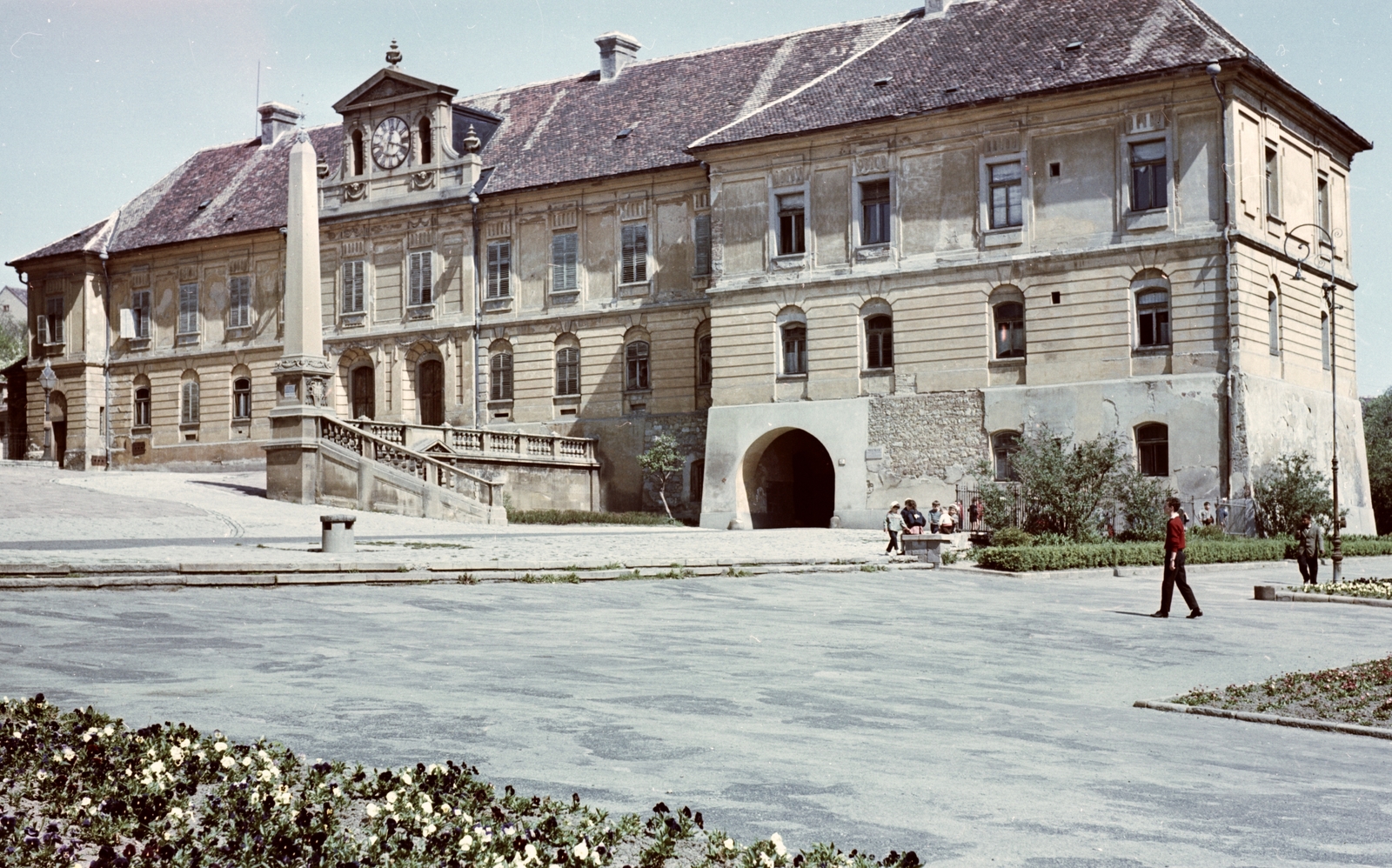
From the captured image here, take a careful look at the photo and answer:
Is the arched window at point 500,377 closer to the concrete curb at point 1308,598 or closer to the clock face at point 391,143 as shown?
the clock face at point 391,143

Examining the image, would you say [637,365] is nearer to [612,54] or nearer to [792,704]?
[612,54]

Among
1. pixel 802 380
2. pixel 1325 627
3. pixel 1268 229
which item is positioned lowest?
pixel 1325 627

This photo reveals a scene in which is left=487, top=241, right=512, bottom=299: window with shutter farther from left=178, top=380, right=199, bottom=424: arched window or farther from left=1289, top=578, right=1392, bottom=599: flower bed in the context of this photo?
left=1289, top=578, right=1392, bottom=599: flower bed

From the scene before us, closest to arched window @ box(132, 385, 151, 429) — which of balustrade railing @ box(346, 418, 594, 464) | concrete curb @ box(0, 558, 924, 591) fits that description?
balustrade railing @ box(346, 418, 594, 464)

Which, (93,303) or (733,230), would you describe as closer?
(733,230)

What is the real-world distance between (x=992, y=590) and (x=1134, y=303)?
1692cm

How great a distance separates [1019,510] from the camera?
3625 centimetres

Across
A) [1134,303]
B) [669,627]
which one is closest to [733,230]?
[1134,303]

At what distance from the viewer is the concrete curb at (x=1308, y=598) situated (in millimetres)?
22108

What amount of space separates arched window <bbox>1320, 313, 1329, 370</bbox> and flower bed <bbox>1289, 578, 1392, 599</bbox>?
66.1 ft

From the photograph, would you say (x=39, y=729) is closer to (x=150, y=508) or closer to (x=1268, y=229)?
(x=150, y=508)

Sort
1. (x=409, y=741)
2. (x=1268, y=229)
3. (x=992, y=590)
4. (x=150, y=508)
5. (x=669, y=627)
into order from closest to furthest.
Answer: (x=409, y=741) < (x=669, y=627) < (x=992, y=590) < (x=150, y=508) < (x=1268, y=229)

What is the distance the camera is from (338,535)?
77.2ft

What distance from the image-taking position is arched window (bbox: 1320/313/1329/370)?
139 ft
